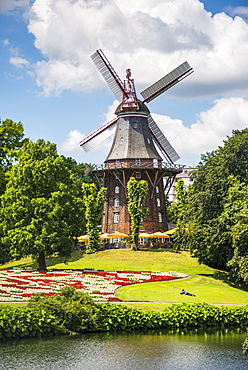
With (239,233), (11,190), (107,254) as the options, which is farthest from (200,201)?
(239,233)

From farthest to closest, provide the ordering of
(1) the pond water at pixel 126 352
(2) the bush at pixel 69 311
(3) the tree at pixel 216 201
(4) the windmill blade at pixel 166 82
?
(4) the windmill blade at pixel 166 82
(3) the tree at pixel 216 201
(2) the bush at pixel 69 311
(1) the pond water at pixel 126 352

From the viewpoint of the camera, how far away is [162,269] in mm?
59344

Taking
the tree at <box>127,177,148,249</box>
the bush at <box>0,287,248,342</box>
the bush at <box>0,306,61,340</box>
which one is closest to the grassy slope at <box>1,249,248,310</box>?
the bush at <box>0,287,248,342</box>

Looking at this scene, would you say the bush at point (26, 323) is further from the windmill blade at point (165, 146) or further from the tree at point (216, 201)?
the windmill blade at point (165, 146)

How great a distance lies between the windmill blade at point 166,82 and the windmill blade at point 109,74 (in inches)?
149

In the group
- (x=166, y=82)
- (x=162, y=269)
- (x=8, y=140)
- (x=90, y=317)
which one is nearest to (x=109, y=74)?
(x=166, y=82)

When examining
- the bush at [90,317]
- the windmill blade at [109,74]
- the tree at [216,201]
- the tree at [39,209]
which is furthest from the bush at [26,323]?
the windmill blade at [109,74]

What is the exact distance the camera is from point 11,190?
192ft

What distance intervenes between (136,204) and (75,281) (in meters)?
25.6

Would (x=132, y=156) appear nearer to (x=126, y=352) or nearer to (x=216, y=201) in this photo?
(x=216, y=201)

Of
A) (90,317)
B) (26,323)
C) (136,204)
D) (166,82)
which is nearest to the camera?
(26,323)

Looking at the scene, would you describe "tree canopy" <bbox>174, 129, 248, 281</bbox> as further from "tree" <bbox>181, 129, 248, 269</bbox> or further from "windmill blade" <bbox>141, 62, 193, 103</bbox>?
"windmill blade" <bbox>141, 62, 193, 103</bbox>

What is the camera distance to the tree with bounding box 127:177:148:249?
70125mm

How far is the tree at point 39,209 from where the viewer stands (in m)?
56.2
